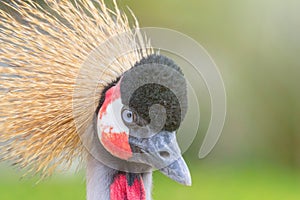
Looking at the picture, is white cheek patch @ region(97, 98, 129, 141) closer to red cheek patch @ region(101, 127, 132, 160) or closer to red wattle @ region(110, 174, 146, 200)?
red cheek patch @ region(101, 127, 132, 160)

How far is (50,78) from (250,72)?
5131 mm

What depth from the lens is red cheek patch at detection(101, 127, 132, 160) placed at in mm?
2197

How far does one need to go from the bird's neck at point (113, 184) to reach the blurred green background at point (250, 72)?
4165 mm

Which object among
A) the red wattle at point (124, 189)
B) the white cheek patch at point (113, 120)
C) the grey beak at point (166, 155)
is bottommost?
the red wattle at point (124, 189)

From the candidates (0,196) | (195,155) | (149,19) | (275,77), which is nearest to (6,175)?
(0,196)

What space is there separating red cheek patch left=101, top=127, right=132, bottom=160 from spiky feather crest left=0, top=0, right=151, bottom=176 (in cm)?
8

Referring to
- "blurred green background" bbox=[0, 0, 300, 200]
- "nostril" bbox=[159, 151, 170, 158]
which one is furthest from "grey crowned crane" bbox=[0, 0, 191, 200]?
"blurred green background" bbox=[0, 0, 300, 200]

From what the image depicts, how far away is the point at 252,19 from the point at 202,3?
0.51 metres

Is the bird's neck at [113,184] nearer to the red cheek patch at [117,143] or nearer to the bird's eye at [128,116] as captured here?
the red cheek patch at [117,143]

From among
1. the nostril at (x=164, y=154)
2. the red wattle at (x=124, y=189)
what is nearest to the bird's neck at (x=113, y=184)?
the red wattle at (x=124, y=189)

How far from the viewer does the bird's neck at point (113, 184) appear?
2.32 metres

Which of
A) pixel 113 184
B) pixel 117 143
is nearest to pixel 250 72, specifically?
pixel 113 184

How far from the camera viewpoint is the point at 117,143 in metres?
2.21

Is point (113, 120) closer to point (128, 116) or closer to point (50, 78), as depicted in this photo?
point (128, 116)
